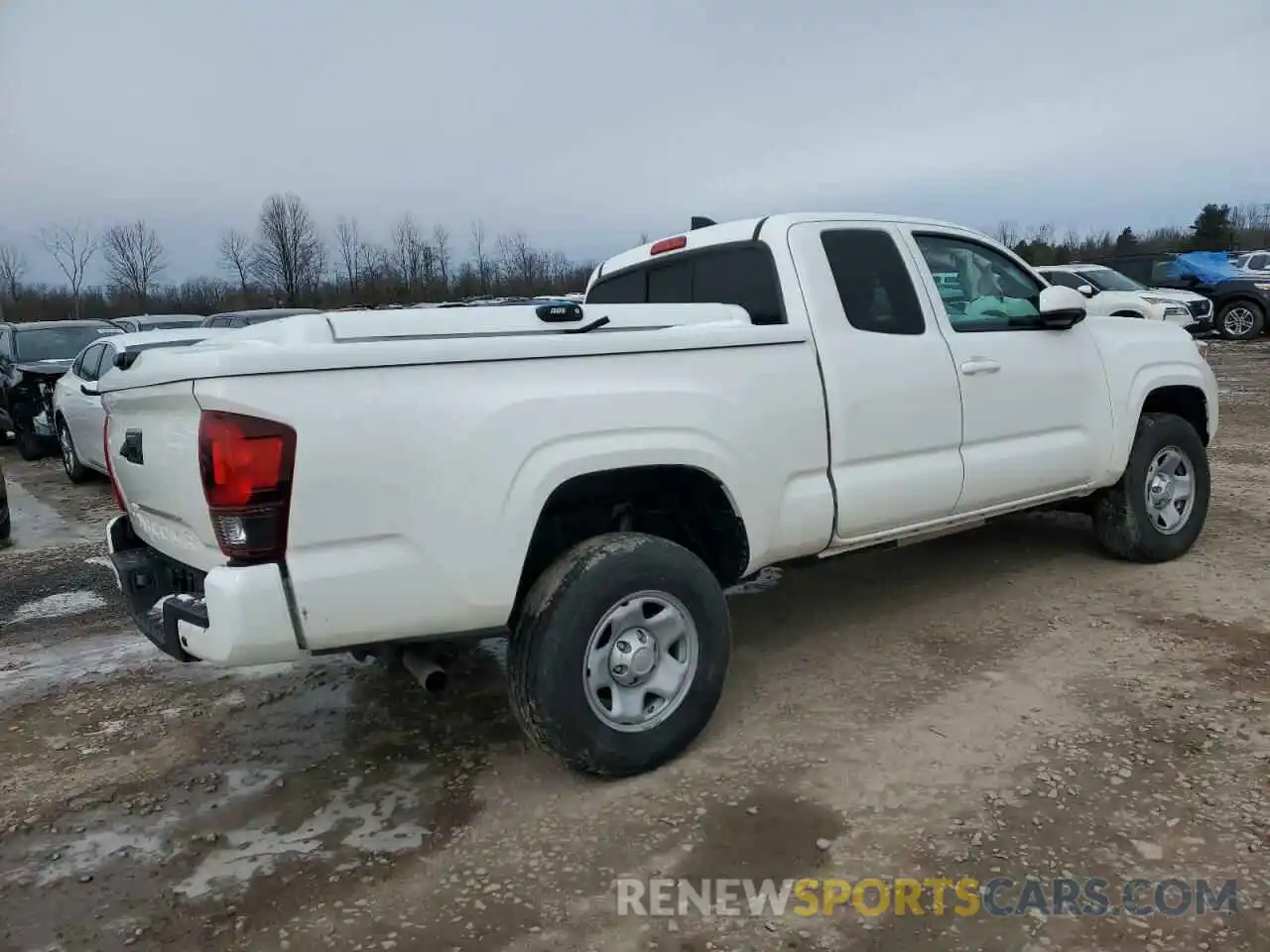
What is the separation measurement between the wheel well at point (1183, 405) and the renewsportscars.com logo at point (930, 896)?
3.39m

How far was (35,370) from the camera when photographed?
11188 millimetres

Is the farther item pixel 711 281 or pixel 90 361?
pixel 90 361

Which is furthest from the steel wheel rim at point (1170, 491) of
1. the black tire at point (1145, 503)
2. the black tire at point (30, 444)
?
the black tire at point (30, 444)

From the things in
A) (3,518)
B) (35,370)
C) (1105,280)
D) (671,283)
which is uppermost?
(1105,280)

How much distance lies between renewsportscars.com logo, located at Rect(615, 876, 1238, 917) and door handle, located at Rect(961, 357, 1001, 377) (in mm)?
2211

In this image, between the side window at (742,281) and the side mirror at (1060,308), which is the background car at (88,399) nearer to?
the side window at (742,281)

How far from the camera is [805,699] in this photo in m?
3.86

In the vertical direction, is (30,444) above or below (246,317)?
below

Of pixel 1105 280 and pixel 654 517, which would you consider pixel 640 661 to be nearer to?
pixel 654 517

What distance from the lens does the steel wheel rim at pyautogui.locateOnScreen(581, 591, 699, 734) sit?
3127 millimetres

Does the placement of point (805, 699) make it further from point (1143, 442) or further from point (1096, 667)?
point (1143, 442)

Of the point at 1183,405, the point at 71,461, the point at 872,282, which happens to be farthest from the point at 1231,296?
the point at 71,461

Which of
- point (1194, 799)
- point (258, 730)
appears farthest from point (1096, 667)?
point (258, 730)

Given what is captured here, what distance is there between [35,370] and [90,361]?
1.90 m
